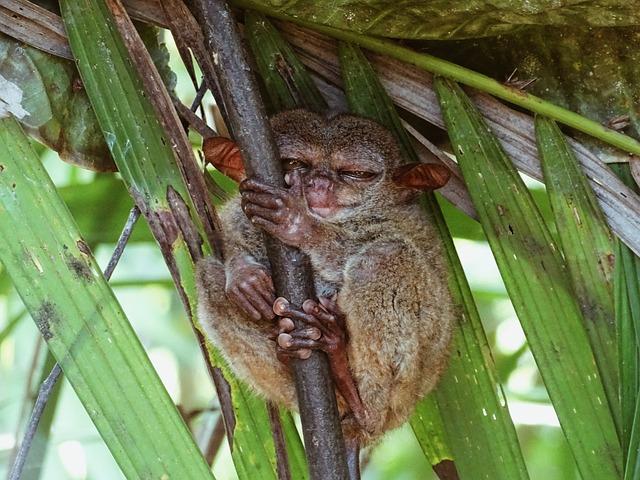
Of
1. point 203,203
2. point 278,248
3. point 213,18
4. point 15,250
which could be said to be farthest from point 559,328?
point 15,250

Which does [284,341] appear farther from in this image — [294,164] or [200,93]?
[200,93]

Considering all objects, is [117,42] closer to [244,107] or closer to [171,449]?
[244,107]

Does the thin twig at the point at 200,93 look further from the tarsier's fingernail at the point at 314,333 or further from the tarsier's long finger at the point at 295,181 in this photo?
the tarsier's fingernail at the point at 314,333

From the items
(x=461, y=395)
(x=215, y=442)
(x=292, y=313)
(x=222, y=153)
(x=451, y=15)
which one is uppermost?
(x=451, y=15)

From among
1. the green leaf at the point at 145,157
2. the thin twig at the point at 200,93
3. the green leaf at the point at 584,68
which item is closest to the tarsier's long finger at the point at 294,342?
the green leaf at the point at 145,157

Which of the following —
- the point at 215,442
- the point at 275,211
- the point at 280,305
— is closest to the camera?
the point at 280,305

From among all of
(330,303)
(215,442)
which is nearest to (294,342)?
(330,303)
